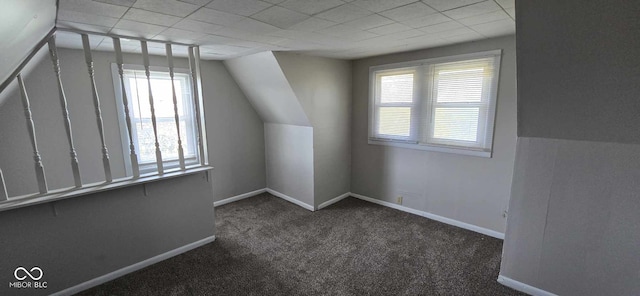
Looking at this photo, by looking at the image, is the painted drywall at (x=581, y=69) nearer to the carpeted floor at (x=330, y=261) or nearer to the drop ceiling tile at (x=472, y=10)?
the drop ceiling tile at (x=472, y=10)

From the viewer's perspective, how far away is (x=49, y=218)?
6.55 ft

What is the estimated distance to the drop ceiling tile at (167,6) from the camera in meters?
1.51

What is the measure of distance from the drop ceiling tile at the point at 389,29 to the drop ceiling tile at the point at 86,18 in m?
1.90

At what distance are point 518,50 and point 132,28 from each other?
2.64 metres

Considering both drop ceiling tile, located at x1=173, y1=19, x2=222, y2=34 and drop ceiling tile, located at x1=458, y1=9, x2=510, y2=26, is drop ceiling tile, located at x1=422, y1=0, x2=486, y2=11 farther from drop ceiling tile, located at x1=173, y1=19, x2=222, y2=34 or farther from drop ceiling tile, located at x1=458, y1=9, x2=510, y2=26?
drop ceiling tile, located at x1=173, y1=19, x2=222, y2=34

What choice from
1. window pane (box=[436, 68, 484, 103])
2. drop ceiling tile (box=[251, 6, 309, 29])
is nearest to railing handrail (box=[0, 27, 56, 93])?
drop ceiling tile (box=[251, 6, 309, 29])

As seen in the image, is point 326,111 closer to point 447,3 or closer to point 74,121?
point 447,3

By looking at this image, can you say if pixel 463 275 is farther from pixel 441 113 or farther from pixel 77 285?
pixel 77 285

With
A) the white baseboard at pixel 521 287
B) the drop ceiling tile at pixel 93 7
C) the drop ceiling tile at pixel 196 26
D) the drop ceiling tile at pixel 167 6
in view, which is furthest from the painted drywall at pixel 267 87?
the white baseboard at pixel 521 287

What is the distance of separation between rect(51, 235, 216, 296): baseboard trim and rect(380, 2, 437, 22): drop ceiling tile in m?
2.78

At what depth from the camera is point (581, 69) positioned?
56.7 inches

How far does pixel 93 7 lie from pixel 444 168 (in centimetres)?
349

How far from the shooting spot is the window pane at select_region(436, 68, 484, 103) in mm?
2852

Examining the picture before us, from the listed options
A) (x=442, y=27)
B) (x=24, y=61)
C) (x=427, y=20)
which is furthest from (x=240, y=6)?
(x=24, y=61)
